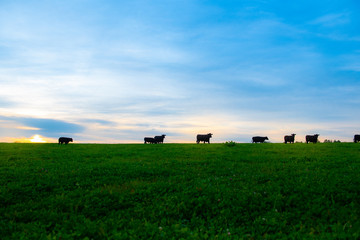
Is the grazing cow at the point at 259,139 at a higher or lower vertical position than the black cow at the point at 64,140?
higher

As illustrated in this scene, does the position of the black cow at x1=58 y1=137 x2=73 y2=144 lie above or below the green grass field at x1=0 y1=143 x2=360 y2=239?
above

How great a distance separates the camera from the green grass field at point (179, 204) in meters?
8.56

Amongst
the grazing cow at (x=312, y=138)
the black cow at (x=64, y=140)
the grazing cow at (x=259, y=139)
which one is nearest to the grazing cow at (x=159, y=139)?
the black cow at (x=64, y=140)

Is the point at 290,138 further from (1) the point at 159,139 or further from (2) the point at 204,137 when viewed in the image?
(1) the point at 159,139

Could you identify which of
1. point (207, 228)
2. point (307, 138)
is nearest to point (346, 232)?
point (207, 228)

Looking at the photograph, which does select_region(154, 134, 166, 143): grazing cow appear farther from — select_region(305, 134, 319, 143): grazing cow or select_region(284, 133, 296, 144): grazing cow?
select_region(305, 134, 319, 143): grazing cow

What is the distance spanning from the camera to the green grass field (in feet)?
28.1

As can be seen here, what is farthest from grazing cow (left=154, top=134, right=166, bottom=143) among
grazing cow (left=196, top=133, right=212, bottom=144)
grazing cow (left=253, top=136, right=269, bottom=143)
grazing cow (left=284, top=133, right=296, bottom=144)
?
grazing cow (left=284, top=133, right=296, bottom=144)

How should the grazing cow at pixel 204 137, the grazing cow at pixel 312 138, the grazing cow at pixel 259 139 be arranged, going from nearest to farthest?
the grazing cow at pixel 312 138 → the grazing cow at pixel 204 137 → the grazing cow at pixel 259 139

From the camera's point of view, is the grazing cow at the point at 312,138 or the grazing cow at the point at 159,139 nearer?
the grazing cow at the point at 312,138

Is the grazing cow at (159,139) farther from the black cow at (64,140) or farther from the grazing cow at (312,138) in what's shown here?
the grazing cow at (312,138)

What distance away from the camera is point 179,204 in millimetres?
10414

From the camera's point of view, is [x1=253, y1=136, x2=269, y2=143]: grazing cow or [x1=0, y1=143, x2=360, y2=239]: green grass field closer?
[x1=0, y1=143, x2=360, y2=239]: green grass field

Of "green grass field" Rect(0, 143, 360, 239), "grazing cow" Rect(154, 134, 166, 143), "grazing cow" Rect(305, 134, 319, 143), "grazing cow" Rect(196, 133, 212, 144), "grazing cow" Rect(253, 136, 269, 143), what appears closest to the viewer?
"green grass field" Rect(0, 143, 360, 239)
